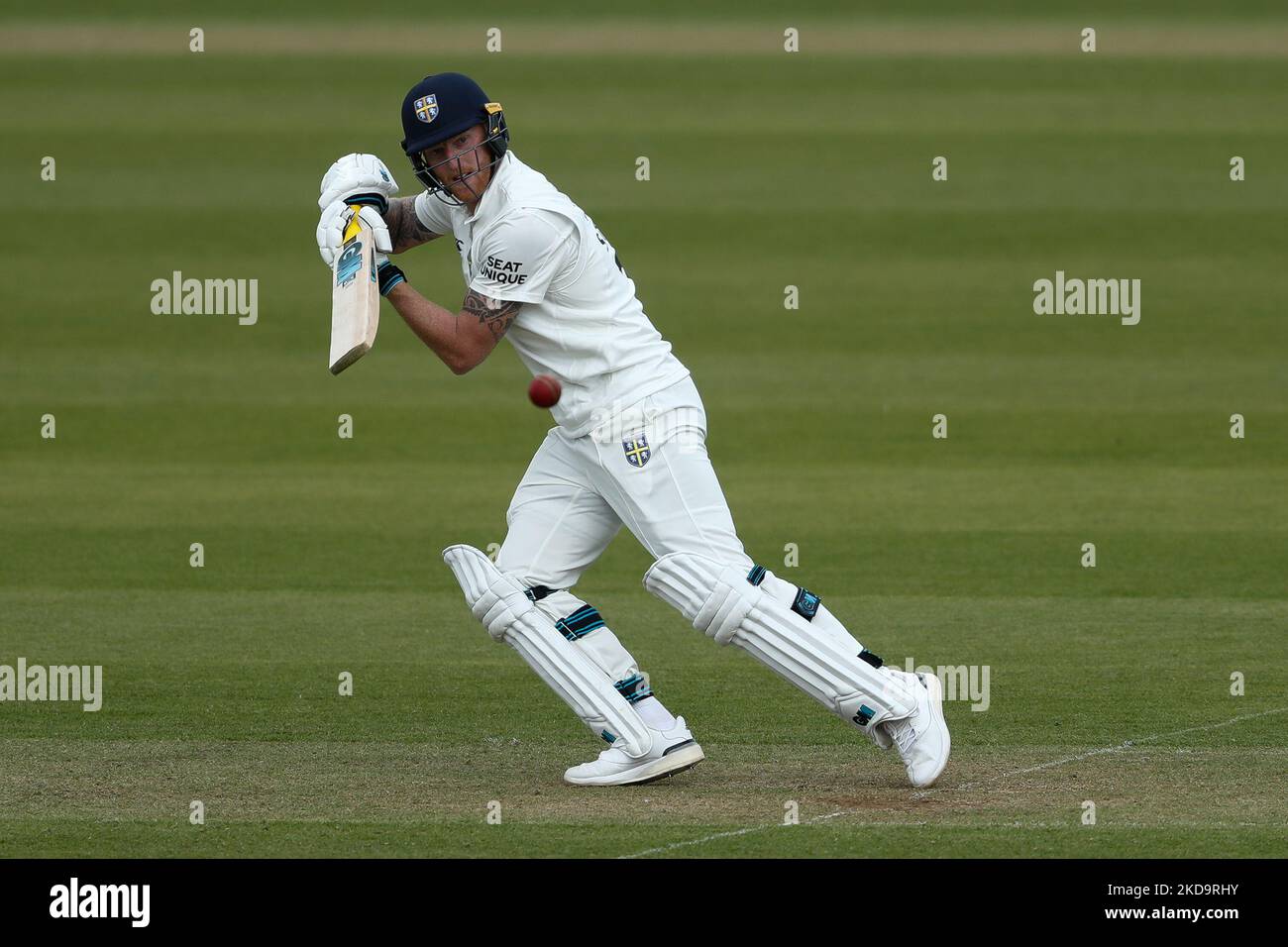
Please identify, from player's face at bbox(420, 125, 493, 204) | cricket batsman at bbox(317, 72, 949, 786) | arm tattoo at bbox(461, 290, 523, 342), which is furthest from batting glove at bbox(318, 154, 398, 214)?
arm tattoo at bbox(461, 290, 523, 342)

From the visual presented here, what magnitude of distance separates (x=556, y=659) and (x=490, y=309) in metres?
1.09

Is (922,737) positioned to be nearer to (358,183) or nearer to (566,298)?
(566,298)

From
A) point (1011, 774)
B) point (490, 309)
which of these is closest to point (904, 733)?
point (1011, 774)

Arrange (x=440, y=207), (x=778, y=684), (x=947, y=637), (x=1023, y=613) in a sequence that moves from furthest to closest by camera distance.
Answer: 1. (x=1023, y=613)
2. (x=947, y=637)
3. (x=778, y=684)
4. (x=440, y=207)

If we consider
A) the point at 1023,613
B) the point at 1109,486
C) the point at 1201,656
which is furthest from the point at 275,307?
the point at 1201,656

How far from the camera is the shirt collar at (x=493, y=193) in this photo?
5762 mm

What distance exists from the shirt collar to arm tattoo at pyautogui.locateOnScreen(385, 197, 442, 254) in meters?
0.45

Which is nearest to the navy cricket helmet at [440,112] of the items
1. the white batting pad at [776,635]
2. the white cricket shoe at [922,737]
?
the white batting pad at [776,635]

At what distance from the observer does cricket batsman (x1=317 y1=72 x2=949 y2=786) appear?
5.61 m

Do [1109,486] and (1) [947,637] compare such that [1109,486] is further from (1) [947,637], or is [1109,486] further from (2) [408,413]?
(2) [408,413]

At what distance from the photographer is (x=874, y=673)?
5625mm

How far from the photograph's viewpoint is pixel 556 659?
578 centimetres

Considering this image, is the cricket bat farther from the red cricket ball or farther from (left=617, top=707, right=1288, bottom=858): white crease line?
(left=617, top=707, right=1288, bottom=858): white crease line

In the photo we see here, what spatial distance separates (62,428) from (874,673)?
10075 millimetres
